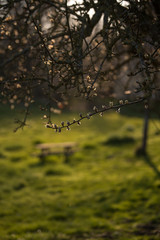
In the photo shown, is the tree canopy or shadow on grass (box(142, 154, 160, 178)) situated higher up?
the tree canopy

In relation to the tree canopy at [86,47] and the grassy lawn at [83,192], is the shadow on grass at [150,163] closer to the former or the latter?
the grassy lawn at [83,192]

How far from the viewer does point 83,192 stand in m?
13.4

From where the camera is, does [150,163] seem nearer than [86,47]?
No

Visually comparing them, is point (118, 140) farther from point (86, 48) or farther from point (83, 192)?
point (86, 48)

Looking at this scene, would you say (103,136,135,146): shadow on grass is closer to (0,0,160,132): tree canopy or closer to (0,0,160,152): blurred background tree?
(0,0,160,132): tree canopy

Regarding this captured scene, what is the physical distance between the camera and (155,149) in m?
20.3

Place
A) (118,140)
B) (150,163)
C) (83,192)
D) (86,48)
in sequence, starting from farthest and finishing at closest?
(118,140) < (150,163) < (83,192) < (86,48)

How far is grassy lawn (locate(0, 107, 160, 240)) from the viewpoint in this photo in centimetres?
958

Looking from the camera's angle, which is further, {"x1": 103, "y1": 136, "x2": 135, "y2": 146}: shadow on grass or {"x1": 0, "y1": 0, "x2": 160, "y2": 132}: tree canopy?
{"x1": 103, "y1": 136, "x2": 135, "y2": 146}: shadow on grass

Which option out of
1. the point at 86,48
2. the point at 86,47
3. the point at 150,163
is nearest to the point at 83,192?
the point at 150,163

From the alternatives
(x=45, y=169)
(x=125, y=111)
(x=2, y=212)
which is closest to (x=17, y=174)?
(x=45, y=169)

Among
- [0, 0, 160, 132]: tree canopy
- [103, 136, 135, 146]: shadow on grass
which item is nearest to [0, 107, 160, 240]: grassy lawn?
[103, 136, 135, 146]: shadow on grass

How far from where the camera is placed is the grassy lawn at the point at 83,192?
31.4 feet

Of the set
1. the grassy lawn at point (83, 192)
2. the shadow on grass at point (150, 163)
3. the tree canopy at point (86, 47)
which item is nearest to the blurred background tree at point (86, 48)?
the tree canopy at point (86, 47)
